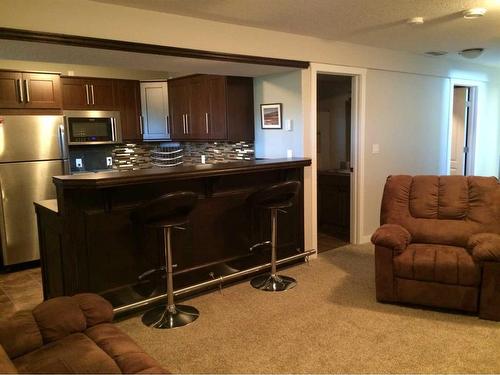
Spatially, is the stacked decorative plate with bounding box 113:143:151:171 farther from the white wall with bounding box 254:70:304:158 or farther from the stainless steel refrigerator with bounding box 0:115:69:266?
the white wall with bounding box 254:70:304:158

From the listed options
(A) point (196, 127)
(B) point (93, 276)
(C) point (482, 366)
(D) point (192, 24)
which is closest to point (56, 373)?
(B) point (93, 276)

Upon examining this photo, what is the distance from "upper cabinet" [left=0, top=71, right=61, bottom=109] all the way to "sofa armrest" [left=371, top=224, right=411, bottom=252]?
12.2 feet

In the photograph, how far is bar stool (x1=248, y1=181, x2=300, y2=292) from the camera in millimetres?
3344

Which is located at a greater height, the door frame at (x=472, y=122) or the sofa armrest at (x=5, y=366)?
the door frame at (x=472, y=122)

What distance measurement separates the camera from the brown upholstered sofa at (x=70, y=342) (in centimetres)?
163

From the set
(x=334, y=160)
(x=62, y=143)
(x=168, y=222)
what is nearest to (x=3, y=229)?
(x=62, y=143)

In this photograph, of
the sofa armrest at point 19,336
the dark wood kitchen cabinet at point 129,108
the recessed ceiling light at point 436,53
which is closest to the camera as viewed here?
the sofa armrest at point 19,336

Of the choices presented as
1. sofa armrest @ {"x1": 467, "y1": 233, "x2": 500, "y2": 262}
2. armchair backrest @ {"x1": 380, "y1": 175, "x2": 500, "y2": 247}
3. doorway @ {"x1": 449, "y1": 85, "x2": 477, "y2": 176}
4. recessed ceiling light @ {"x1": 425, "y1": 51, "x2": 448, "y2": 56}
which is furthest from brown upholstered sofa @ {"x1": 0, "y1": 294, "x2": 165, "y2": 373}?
doorway @ {"x1": 449, "y1": 85, "x2": 477, "y2": 176}

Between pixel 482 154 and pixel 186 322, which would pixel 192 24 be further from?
pixel 482 154

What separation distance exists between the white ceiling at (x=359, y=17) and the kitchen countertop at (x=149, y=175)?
1211mm

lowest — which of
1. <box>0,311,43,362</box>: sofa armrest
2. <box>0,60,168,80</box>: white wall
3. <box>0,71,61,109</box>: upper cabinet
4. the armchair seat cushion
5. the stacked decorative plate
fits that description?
the armchair seat cushion

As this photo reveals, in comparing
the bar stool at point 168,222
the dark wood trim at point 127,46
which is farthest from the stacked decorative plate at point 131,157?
the bar stool at point 168,222

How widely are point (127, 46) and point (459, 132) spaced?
5.61 meters

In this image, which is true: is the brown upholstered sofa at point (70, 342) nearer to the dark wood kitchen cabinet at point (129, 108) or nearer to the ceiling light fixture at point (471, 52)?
the dark wood kitchen cabinet at point (129, 108)
